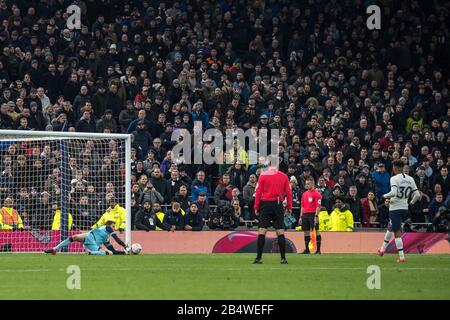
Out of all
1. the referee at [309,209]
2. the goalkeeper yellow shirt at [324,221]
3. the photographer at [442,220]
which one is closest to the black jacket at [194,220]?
the referee at [309,209]

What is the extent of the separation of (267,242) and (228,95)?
5368 mm

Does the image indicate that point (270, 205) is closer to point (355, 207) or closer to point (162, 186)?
point (162, 186)

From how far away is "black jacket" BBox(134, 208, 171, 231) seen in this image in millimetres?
26781

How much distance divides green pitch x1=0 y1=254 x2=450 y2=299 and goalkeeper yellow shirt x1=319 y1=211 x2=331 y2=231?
5150 mm

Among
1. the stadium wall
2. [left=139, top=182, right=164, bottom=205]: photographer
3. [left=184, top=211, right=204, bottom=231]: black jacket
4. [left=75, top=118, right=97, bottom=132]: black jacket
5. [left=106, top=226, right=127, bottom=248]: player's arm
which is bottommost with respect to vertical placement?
the stadium wall

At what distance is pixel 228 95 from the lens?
31125 millimetres

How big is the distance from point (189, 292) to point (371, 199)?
1481 cm

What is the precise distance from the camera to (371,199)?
94.5 ft

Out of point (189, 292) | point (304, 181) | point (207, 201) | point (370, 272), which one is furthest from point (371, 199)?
point (189, 292)

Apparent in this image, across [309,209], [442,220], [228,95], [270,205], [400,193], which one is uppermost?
[228,95]

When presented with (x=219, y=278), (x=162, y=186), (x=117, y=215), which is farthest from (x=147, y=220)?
(x=219, y=278)

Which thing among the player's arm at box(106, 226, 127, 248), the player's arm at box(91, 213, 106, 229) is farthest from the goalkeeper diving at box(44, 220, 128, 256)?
the player's arm at box(91, 213, 106, 229)

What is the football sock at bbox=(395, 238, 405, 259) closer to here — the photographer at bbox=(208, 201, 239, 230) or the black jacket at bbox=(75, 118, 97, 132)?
the photographer at bbox=(208, 201, 239, 230)

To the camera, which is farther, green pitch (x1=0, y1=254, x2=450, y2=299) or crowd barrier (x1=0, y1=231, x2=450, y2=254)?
crowd barrier (x1=0, y1=231, x2=450, y2=254)
